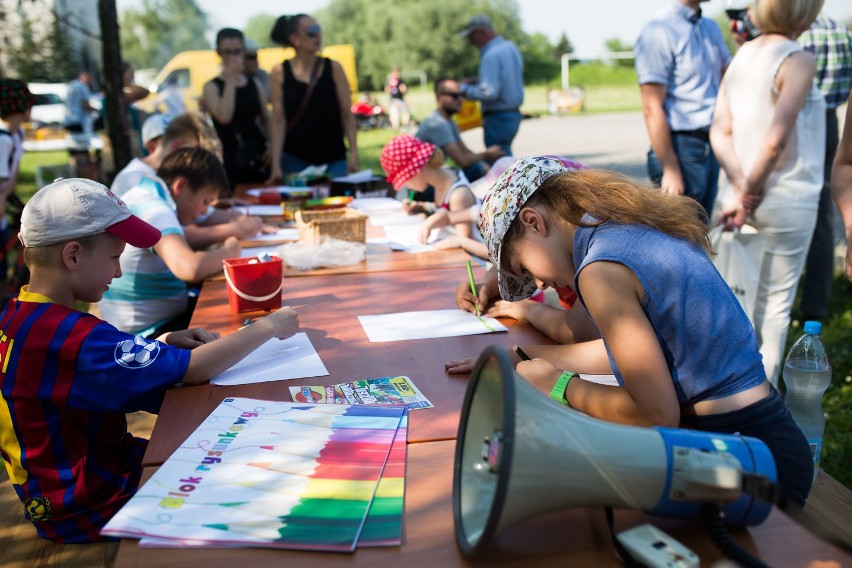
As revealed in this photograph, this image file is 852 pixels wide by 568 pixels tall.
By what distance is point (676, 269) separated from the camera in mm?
1410

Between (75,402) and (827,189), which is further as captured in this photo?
(827,189)

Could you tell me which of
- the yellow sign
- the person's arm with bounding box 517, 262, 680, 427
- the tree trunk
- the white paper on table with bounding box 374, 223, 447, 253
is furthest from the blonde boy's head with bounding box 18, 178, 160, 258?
the yellow sign

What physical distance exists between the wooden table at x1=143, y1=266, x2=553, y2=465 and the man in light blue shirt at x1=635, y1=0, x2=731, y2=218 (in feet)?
4.61

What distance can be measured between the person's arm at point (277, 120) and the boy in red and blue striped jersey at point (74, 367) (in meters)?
3.68

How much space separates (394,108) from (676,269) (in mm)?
20059

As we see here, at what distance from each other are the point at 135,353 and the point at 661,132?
113 inches

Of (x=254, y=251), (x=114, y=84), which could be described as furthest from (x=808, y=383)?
(x=114, y=84)

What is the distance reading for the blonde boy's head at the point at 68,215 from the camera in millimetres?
1716

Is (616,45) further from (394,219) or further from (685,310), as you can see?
(685,310)

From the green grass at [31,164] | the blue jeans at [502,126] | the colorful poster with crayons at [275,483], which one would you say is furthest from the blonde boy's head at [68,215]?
the green grass at [31,164]

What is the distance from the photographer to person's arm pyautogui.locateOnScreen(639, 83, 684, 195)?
12.2 ft

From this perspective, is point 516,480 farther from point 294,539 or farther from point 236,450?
point 236,450

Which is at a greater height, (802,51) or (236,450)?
(802,51)

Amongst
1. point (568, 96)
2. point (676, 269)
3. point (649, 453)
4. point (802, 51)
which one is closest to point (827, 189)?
point (802, 51)
